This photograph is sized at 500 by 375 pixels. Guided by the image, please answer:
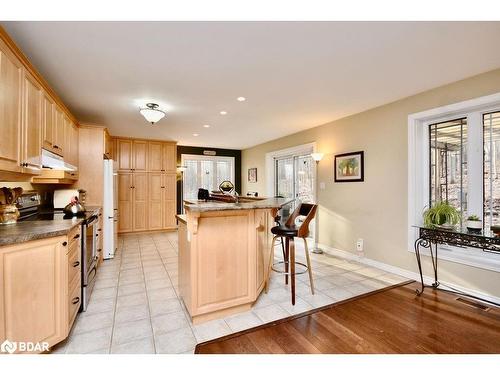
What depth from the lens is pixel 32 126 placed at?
212cm

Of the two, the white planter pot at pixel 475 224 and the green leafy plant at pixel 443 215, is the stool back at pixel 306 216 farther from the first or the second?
the white planter pot at pixel 475 224

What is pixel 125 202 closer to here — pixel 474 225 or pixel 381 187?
pixel 381 187

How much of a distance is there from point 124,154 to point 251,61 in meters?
4.72

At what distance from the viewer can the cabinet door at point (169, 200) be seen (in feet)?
20.6

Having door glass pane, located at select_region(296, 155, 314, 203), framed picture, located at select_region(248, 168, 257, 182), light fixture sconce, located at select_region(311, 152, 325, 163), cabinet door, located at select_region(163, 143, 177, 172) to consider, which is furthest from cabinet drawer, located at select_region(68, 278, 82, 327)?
framed picture, located at select_region(248, 168, 257, 182)

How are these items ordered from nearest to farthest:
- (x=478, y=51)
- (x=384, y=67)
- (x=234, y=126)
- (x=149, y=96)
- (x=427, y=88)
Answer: (x=478, y=51), (x=384, y=67), (x=427, y=88), (x=149, y=96), (x=234, y=126)

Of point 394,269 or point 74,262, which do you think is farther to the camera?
point 394,269

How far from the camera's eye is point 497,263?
246 cm

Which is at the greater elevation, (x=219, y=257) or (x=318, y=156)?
(x=318, y=156)

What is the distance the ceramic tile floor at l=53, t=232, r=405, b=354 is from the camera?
6.11 ft

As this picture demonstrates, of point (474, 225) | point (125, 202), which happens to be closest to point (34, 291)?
point (474, 225)
